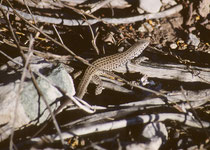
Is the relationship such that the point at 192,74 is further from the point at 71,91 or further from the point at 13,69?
the point at 13,69

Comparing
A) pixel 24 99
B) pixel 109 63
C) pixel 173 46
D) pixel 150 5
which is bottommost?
pixel 24 99

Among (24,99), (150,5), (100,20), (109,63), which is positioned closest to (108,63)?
(109,63)

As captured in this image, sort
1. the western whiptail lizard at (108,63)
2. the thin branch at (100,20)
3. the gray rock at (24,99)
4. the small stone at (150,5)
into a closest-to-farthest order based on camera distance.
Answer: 1. the gray rock at (24,99)
2. the western whiptail lizard at (108,63)
3. the thin branch at (100,20)
4. the small stone at (150,5)

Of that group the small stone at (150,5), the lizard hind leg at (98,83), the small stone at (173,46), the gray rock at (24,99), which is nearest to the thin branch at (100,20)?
the small stone at (150,5)

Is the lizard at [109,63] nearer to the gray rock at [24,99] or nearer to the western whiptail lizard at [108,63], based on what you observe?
the western whiptail lizard at [108,63]

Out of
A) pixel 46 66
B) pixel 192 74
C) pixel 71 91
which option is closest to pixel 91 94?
pixel 71 91

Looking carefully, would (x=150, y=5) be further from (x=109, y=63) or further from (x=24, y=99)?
(x=24, y=99)
